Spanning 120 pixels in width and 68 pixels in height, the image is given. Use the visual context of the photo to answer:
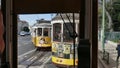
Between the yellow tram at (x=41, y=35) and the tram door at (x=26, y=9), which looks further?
the yellow tram at (x=41, y=35)

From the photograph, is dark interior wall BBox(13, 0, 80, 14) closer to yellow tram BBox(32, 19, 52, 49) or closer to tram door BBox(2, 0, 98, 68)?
tram door BBox(2, 0, 98, 68)

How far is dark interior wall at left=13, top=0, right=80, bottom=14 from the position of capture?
4.34 ft

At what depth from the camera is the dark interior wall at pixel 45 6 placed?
1.32 metres

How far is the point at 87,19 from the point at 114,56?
30.7 inches

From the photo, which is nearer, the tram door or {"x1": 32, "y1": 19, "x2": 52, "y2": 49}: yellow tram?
the tram door

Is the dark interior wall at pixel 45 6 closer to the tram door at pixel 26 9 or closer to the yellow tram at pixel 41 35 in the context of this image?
the tram door at pixel 26 9

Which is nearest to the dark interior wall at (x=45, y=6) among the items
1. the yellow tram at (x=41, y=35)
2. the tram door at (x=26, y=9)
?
the tram door at (x=26, y=9)

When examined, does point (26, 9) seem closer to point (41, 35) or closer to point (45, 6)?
point (45, 6)

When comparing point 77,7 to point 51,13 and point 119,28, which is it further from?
point 119,28

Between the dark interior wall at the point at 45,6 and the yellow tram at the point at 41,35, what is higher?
the dark interior wall at the point at 45,6

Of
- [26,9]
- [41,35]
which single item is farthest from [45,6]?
[41,35]

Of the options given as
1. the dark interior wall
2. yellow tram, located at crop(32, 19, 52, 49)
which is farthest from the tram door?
yellow tram, located at crop(32, 19, 52, 49)

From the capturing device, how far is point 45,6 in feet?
4.46

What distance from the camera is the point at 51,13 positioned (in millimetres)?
1394
